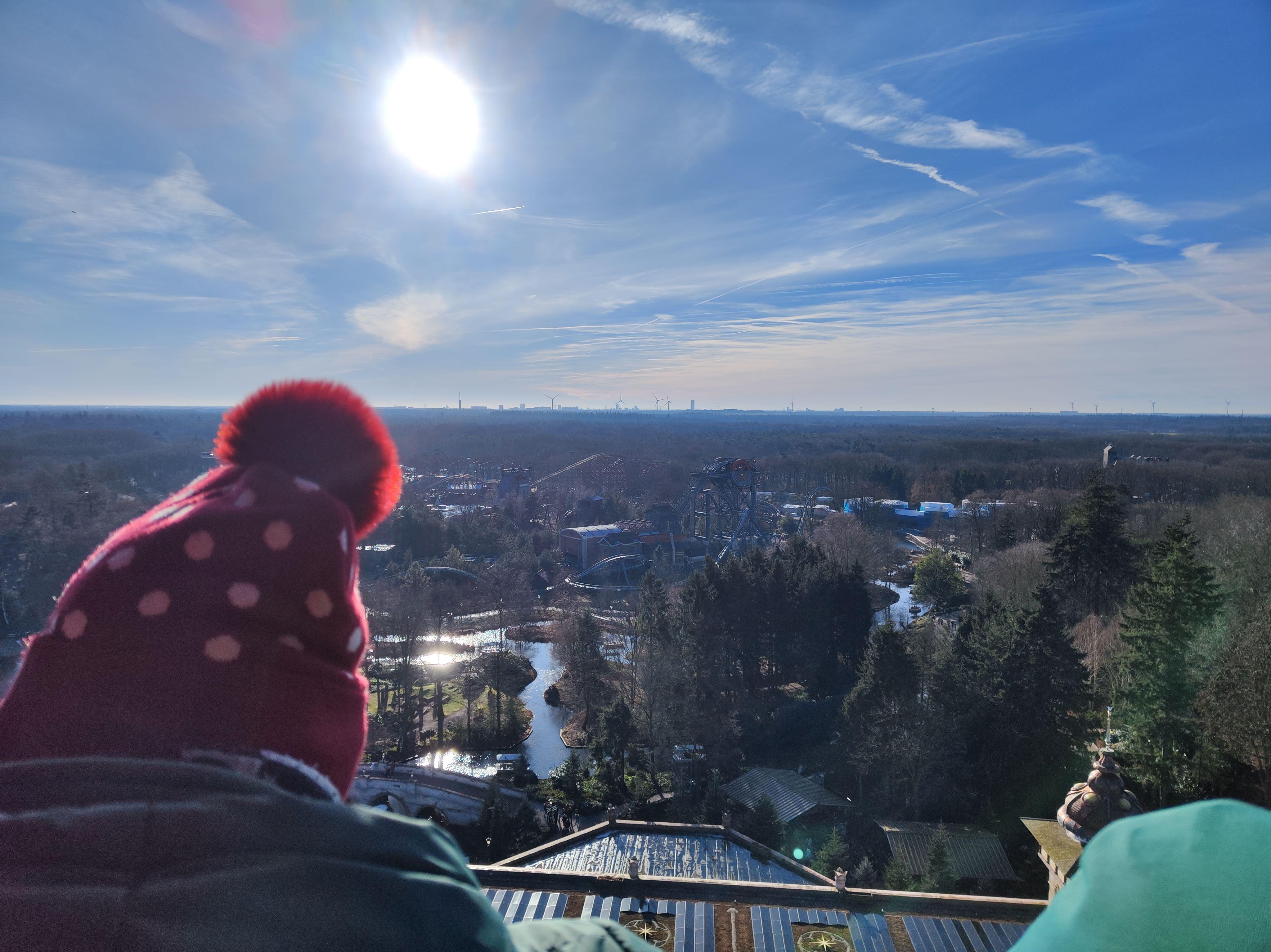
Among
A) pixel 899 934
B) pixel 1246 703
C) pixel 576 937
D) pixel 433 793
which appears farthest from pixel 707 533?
pixel 576 937

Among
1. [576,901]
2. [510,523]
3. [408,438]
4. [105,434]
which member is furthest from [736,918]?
[408,438]

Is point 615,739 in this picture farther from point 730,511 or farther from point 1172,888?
point 730,511

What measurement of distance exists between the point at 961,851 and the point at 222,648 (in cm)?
1127

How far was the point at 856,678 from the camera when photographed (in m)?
16.2

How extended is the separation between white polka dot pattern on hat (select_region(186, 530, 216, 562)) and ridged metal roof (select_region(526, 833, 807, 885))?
788 cm

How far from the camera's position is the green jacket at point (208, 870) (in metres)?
0.52

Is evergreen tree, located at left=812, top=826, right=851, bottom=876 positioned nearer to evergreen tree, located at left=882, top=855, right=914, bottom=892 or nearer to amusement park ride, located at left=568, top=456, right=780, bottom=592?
evergreen tree, located at left=882, top=855, right=914, bottom=892

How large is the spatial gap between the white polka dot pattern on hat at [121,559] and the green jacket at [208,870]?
0.23 meters

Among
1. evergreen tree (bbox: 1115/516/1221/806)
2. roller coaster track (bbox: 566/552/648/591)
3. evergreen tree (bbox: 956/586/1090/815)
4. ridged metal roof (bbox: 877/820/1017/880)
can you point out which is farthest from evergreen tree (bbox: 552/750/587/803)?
roller coaster track (bbox: 566/552/648/591)

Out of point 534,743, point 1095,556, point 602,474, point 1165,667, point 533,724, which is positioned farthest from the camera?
point 602,474

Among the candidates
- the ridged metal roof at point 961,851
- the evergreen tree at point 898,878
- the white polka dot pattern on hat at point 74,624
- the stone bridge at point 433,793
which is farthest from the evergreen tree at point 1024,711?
the white polka dot pattern on hat at point 74,624

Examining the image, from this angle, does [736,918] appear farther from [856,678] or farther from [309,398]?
[856,678]

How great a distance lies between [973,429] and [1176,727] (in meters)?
140

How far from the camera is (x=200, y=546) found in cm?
80
